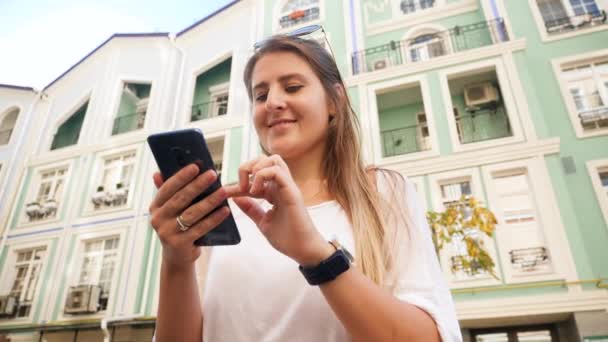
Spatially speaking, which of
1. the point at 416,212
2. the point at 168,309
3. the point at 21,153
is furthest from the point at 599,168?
the point at 21,153

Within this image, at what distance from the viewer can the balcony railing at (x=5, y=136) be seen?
16.5 m

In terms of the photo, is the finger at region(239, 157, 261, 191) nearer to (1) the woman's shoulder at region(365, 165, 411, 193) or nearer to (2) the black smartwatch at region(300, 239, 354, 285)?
(2) the black smartwatch at region(300, 239, 354, 285)

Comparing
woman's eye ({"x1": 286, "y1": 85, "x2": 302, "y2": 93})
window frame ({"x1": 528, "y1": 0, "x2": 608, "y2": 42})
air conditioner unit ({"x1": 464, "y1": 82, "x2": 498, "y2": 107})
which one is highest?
window frame ({"x1": 528, "y1": 0, "x2": 608, "y2": 42})

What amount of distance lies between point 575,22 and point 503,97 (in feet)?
11.2

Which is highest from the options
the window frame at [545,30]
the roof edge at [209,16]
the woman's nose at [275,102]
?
the roof edge at [209,16]

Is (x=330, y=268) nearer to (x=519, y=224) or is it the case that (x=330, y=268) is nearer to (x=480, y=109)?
(x=519, y=224)

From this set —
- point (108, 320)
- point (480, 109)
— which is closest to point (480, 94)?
point (480, 109)

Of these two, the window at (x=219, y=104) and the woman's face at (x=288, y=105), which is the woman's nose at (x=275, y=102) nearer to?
the woman's face at (x=288, y=105)

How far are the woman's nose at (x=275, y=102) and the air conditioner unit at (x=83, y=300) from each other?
12202 mm

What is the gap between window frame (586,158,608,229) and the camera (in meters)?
8.20

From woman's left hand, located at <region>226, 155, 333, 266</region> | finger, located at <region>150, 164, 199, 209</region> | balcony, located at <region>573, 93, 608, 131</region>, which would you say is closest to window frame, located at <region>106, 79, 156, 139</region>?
balcony, located at <region>573, 93, 608, 131</region>

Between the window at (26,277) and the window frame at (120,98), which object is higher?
the window frame at (120,98)

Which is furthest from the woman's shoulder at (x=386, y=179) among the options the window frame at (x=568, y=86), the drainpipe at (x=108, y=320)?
the drainpipe at (x=108, y=320)

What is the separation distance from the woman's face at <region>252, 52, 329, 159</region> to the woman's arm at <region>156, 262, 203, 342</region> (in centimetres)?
57
